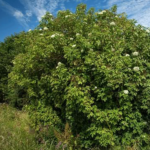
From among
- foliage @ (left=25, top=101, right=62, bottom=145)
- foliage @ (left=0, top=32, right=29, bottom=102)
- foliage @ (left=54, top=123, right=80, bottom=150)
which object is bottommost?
foliage @ (left=54, top=123, right=80, bottom=150)

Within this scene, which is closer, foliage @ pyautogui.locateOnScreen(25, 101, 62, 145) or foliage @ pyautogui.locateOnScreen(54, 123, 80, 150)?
foliage @ pyautogui.locateOnScreen(54, 123, 80, 150)

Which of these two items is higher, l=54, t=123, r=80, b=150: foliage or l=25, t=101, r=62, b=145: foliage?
l=25, t=101, r=62, b=145: foliage

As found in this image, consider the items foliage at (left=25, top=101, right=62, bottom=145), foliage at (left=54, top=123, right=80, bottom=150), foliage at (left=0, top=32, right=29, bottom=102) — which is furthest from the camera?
foliage at (left=0, top=32, right=29, bottom=102)

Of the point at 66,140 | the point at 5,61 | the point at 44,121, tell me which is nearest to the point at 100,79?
the point at 66,140

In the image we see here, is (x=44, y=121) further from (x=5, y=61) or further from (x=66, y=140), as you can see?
(x=5, y=61)

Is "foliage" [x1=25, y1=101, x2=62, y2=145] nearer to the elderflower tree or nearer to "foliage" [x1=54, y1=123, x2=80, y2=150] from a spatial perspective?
the elderflower tree

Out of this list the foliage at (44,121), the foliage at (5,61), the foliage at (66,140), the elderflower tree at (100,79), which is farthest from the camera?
the foliage at (5,61)

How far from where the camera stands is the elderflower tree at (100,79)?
3307mm

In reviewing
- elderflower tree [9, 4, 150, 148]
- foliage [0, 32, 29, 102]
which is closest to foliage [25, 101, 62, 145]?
elderflower tree [9, 4, 150, 148]

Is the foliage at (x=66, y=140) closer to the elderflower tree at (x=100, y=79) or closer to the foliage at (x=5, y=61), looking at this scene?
the elderflower tree at (x=100, y=79)

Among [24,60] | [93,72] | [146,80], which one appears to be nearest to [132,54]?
[146,80]

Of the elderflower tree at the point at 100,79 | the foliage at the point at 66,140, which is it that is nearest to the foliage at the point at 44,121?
the elderflower tree at the point at 100,79

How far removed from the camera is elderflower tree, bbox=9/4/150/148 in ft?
10.8

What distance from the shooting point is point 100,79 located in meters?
3.44
